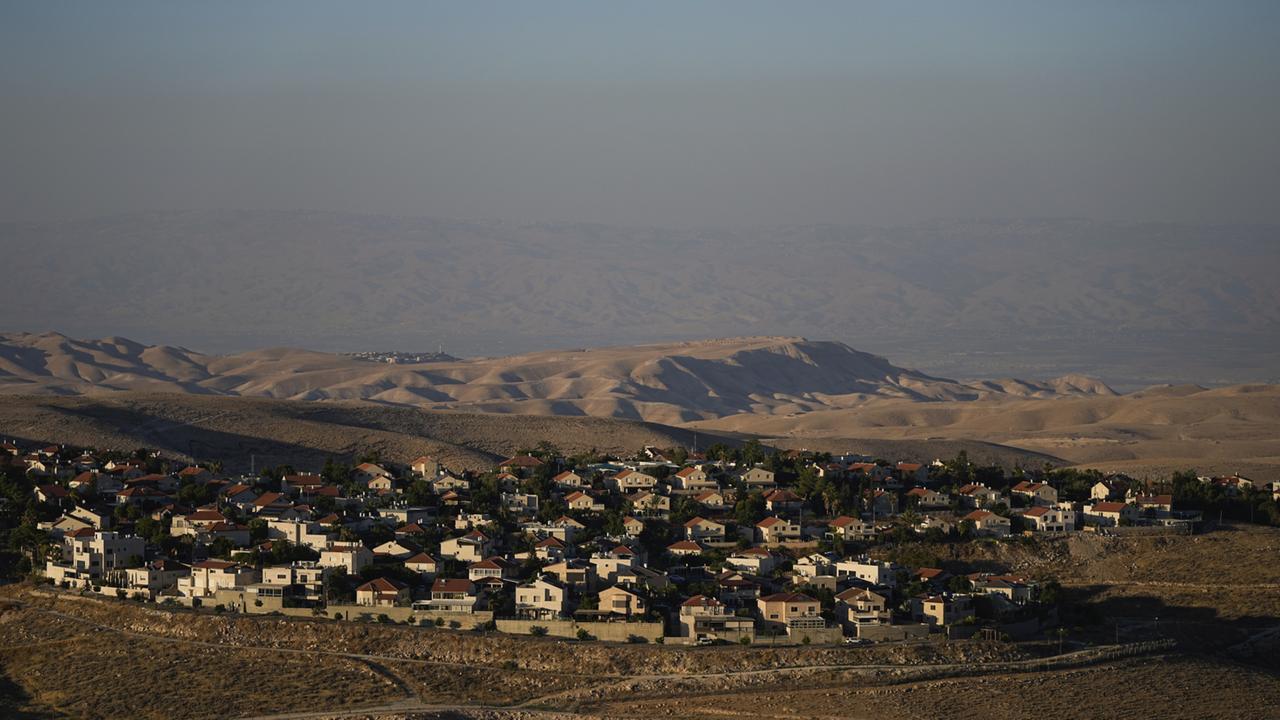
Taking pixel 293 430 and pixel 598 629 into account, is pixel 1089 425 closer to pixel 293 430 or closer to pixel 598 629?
pixel 293 430

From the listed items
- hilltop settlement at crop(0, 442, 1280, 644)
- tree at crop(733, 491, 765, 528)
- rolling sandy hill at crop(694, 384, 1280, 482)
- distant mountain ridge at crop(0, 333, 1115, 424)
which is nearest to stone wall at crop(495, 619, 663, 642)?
hilltop settlement at crop(0, 442, 1280, 644)

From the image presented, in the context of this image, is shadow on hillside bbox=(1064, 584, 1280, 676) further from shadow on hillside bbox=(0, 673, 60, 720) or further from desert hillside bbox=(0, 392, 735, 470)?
desert hillside bbox=(0, 392, 735, 470)

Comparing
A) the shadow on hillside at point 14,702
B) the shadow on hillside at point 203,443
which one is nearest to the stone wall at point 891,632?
the shadow on hillside at point 14,702

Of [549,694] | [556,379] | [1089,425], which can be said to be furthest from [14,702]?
[556,379]

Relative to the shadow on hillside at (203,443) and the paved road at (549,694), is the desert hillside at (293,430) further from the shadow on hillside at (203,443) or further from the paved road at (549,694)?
the paved road at (549,694)

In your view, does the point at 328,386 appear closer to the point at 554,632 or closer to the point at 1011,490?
the point at 1011,490

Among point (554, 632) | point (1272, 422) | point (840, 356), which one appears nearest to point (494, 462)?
point (554, 632)
